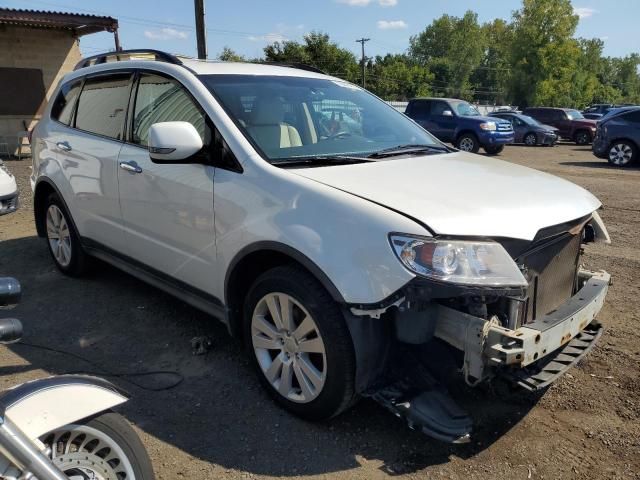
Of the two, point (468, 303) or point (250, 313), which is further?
point (250, 313)

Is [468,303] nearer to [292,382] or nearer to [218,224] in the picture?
[292,382]

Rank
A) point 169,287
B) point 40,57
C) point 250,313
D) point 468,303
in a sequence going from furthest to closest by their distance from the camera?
point 40,57 → point 169,287 → point 250,313 → point 468,303

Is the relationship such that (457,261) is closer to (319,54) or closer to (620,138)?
(620,138)

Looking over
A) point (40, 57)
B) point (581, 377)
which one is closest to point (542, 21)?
point (40, 57)

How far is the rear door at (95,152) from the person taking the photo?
4102 mm

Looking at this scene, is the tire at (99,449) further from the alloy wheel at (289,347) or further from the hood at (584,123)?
the hood at (584,123)

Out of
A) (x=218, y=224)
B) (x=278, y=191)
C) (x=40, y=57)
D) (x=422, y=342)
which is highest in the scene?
(x=40, y=57)

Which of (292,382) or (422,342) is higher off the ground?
(422,342)

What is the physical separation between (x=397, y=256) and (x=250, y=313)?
1.08 metres

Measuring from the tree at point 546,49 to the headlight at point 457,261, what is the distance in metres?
64.2

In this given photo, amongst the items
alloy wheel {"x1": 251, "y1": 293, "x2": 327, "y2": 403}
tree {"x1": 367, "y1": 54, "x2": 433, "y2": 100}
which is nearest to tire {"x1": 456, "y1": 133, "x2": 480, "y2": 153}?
alloy wheel {"x1": 251, "y1": 293, "x2": 327, "y2": 403}

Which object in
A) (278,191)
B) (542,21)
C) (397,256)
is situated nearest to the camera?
(397,256)

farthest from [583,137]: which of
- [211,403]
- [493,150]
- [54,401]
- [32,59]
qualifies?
[54,401]

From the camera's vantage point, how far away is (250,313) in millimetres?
3072
